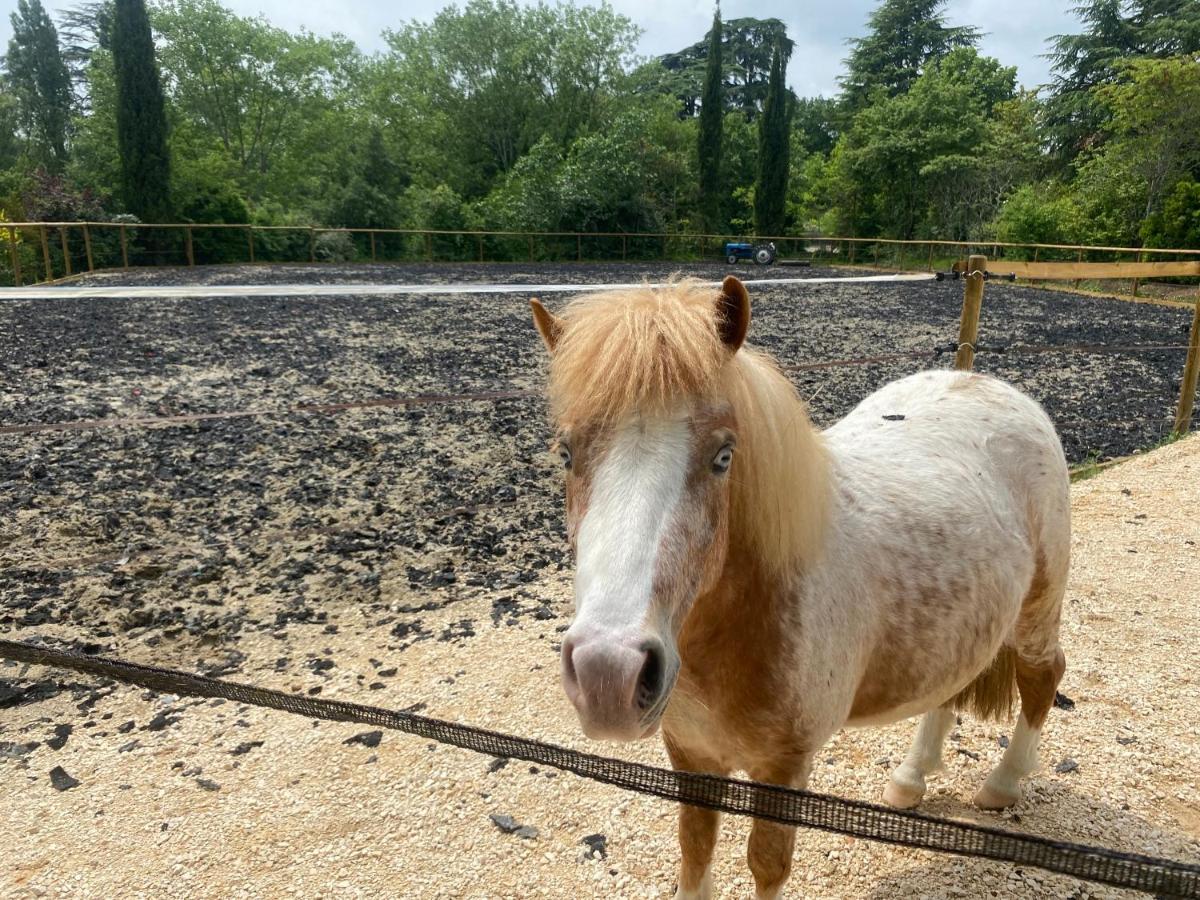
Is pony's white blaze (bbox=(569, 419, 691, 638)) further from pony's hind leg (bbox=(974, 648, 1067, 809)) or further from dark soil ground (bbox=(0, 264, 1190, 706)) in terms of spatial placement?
dark soil ground (bbox=(0, 264, 1190, 706))

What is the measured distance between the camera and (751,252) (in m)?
31.8

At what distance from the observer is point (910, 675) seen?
1840 millimetres

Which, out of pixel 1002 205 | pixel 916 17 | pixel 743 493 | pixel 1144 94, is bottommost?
pixel 743 493

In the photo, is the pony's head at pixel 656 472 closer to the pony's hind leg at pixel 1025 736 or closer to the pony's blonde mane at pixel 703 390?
the pony's blonde mane at pixel 703 390

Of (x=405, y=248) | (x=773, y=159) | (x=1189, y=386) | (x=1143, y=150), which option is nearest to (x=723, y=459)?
(x=1189, y=386)

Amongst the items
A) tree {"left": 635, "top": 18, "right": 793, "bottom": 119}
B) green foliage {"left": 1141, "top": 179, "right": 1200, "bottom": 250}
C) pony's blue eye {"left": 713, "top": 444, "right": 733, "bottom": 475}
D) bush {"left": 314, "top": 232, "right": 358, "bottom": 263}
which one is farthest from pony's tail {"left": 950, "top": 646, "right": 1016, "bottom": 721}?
tree {"left": 635, "top": 18, "right": 793, "bottom": 119}

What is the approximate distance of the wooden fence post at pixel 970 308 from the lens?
4887 millimetres

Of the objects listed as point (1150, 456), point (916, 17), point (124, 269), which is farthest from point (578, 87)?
point (1150, 456)

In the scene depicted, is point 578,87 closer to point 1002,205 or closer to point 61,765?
point 1002,205

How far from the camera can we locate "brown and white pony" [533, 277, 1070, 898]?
3.77 feet

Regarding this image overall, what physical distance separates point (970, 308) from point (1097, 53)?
35041mm

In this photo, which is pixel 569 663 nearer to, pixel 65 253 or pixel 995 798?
pixel 995 798

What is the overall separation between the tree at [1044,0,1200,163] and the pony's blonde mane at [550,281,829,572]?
3533 cm

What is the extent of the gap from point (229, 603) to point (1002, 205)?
3471 centimetres
